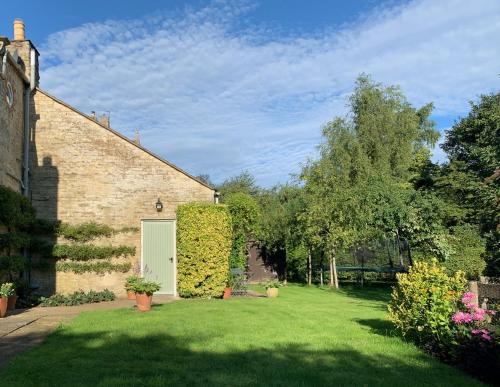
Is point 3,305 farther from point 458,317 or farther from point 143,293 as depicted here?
Result: point 458,317

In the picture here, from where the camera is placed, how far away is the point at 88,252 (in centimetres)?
1508

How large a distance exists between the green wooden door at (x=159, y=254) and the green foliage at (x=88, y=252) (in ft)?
1.73

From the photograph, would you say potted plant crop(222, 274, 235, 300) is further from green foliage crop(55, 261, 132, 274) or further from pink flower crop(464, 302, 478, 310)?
Answer: pink flower crop(464, 302, 478, 310)

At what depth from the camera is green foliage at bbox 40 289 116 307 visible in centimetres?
1290

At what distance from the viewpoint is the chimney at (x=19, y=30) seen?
15149mm

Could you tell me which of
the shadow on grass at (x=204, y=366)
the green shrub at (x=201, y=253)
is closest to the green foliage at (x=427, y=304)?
the shadow on grass at (x=204, y=366)

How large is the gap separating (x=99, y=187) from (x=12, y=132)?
3099 mm

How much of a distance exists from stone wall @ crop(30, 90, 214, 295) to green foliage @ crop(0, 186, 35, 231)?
4.99 ft

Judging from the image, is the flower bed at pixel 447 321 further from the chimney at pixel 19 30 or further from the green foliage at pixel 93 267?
the chimney at pixel 19 30

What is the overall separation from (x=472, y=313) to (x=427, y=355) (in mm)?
870

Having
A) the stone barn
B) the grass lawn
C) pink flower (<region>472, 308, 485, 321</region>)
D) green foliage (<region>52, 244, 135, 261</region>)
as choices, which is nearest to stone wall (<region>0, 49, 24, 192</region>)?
the stone barn

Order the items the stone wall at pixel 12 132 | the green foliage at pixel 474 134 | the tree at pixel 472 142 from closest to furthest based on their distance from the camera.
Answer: the stone wall at pixel 12 132, the tree at pixel 472 142, the green foliage at pixel 474 134

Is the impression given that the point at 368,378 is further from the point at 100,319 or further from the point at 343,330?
the point at 100,319

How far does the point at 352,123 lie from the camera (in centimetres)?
2941
